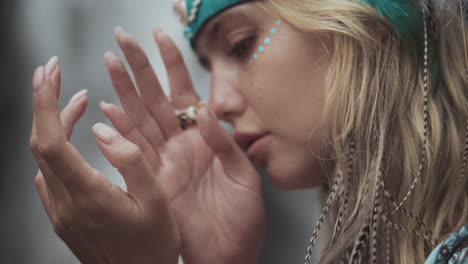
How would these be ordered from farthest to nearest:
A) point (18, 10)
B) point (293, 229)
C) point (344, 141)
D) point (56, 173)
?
point (293, 229) → point (18, 10) → point (344, 141) → point (56, 173)

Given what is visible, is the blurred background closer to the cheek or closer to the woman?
the woman

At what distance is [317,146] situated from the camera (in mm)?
865

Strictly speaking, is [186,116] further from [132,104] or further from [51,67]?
[51,67]

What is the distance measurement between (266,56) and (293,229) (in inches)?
19.9

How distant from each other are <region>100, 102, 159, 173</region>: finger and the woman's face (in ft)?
0.50

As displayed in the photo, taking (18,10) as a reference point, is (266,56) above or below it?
below

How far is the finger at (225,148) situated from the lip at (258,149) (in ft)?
0.10

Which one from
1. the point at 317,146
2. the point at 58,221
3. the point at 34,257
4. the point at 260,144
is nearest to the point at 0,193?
the point at 34,257

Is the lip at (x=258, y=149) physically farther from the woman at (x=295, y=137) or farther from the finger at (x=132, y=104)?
the finger at (x=132, y=104)

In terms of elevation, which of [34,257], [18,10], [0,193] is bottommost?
[34,257]

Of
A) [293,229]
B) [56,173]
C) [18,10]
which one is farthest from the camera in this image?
[293,229]

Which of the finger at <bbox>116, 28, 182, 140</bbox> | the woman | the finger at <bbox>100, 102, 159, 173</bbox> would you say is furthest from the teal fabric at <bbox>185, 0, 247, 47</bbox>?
the finger at <bbox>100, 102, 159, 173</bbox>

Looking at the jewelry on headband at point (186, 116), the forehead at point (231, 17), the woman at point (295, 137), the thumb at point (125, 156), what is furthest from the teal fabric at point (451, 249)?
the jewelry on headband at point (186, 116)

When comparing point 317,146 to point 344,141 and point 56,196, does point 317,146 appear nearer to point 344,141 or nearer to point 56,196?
point 344,141
